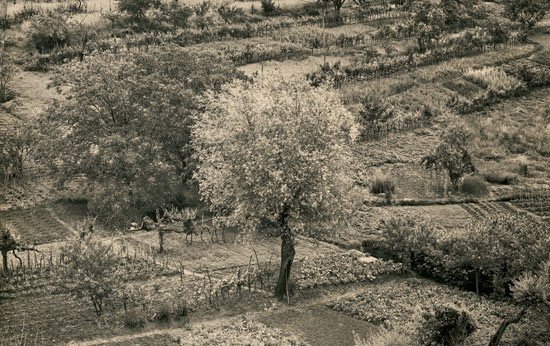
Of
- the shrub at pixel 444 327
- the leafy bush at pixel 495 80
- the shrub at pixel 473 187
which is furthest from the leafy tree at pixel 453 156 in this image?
the shrub at pixel 444 327

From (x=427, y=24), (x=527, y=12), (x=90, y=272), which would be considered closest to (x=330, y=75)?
(x=427, y=24)

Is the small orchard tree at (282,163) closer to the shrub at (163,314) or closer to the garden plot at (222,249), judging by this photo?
the garden plot at (222,249)

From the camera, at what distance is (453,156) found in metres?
45.2

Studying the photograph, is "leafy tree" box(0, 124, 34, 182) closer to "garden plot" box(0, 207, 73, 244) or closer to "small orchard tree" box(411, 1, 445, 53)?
"garden plot" box(0, 207, 73, 244)

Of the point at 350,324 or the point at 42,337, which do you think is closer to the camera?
the point at 42,337

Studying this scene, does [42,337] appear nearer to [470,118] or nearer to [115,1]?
[470,118]

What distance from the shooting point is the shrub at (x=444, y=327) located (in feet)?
99.5

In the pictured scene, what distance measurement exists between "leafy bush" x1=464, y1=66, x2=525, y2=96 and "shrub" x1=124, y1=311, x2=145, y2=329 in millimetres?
35472

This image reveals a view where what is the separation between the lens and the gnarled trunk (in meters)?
33.4

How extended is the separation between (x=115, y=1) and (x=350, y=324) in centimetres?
4952

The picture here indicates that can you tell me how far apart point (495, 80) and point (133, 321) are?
37806 millimetres

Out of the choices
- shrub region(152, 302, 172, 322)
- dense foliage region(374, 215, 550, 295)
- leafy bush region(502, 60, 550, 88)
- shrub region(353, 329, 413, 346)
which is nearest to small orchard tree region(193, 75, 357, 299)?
shrub region(152, 302, 172, 322)

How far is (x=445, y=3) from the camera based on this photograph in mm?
76688

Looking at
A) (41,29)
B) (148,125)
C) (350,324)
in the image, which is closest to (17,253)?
(148,125)
